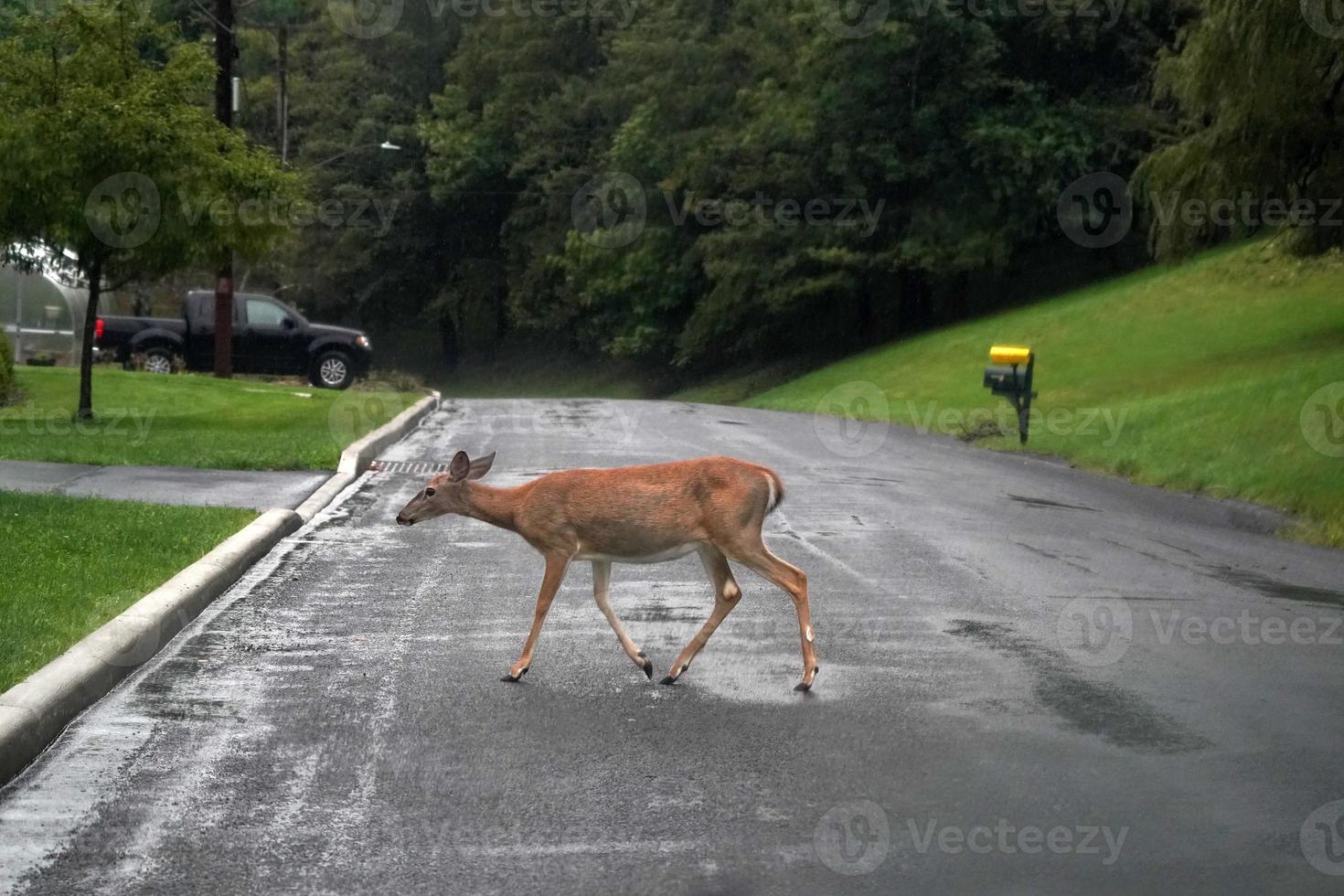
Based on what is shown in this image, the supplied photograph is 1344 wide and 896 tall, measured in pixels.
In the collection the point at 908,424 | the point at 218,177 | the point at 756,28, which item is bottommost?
the point at 908,424

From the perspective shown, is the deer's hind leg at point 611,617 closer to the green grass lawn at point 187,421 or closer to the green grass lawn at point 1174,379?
the green grass lawn at point 1174,379

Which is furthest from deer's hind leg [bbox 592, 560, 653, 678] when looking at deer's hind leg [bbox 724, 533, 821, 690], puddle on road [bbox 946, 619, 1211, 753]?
puddle on road [bbox 946, 619, 1211, 753]

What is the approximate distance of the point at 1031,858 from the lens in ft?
20.4

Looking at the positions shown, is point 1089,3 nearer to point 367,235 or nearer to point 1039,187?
point 1039,187

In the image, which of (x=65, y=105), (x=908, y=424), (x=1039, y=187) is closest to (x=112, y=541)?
(x=65, y=105)

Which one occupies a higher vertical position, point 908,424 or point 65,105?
point 65,105

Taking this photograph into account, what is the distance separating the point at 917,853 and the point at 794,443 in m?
19.8

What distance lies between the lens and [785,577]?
29.5ft

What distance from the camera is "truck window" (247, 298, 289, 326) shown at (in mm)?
42938

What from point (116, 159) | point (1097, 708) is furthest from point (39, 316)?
point (1097, 708)

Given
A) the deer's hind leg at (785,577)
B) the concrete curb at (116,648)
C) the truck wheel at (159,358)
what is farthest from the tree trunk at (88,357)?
the deer's hind leg at (785,577)

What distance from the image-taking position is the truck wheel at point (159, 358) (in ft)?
137

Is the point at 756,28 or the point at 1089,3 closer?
the point at 1089,3

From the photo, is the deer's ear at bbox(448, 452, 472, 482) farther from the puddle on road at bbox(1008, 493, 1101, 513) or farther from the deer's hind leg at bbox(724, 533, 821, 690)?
the puddle on road at bbox(1008, 493, 1101, 513)
